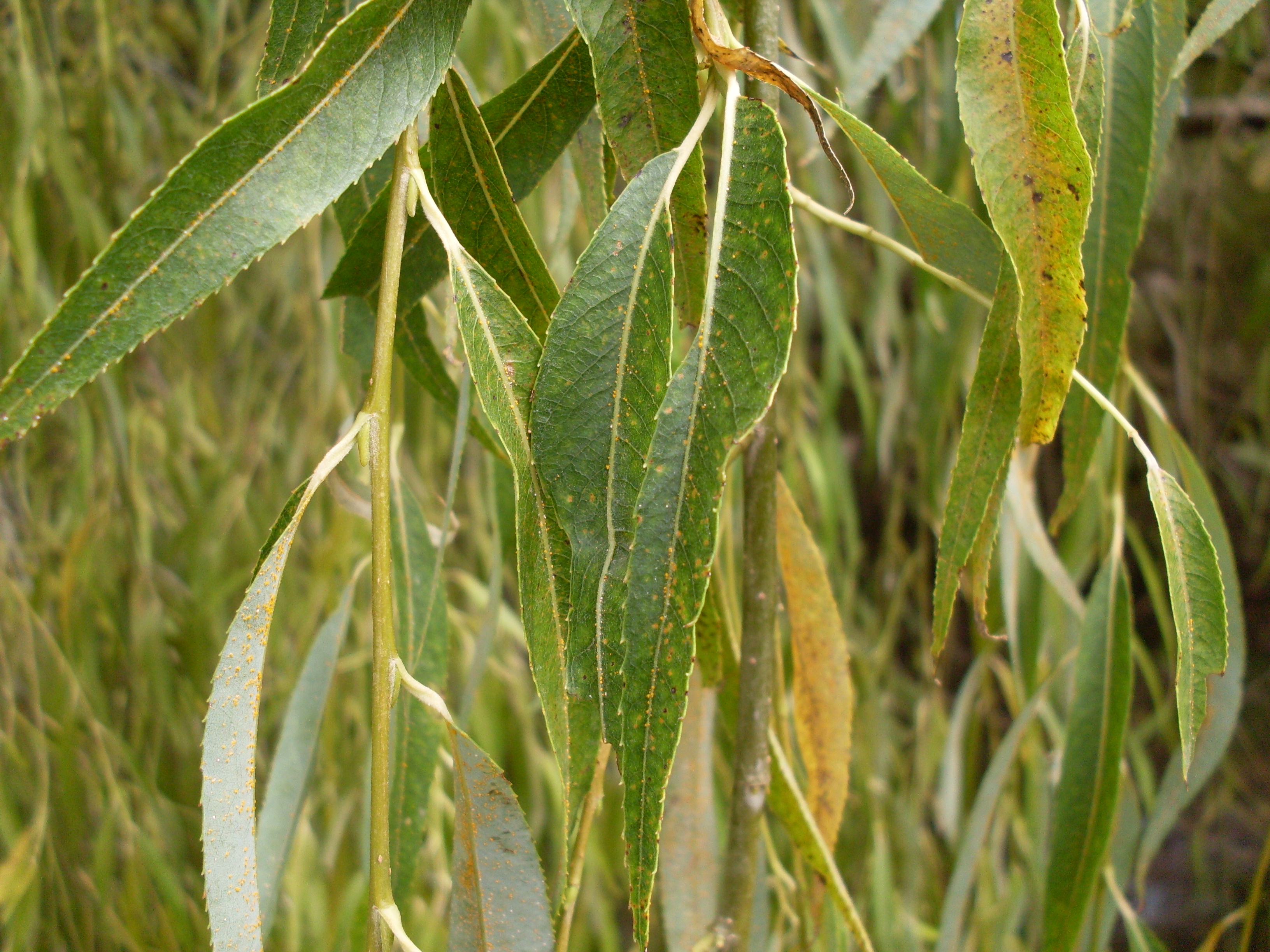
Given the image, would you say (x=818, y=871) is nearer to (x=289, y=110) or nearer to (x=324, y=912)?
(x=289, y=110)

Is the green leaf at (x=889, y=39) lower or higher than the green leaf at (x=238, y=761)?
higher

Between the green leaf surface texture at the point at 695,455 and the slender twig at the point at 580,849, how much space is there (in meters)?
0.06

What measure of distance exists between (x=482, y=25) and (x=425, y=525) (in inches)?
22.8

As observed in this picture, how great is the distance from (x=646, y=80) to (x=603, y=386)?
0.09 m

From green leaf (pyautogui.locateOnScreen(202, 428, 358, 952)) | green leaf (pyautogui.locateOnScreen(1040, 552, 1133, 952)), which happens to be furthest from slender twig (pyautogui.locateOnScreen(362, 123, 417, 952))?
green leaf (pyautogui.locateOnScreen(1040, 552, 1133, 952))

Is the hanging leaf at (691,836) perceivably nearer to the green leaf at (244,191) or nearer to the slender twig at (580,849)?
the slender twig at (580,849)

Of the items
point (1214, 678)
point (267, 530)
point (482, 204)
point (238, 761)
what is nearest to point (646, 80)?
point (482, 204)

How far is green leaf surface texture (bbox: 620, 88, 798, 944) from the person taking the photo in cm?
25

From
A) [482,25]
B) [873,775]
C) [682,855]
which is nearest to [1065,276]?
[682,855]

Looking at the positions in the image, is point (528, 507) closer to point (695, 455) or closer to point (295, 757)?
point (695, 455)

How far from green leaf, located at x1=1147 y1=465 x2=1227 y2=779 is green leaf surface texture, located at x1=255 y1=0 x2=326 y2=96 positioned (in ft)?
0.96

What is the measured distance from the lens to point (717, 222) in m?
0.27

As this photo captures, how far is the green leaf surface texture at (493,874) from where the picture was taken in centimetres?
30

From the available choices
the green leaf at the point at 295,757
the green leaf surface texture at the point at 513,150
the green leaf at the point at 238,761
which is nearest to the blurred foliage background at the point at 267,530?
the green leaf at the point at 295,757
